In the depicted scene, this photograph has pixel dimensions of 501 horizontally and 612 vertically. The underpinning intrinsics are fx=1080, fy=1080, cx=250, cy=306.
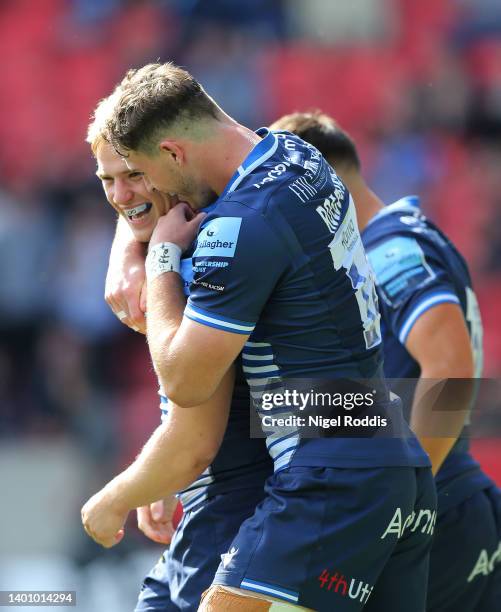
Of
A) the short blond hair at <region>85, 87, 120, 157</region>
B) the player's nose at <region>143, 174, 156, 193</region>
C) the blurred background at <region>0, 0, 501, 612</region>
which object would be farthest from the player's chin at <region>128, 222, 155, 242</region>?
the blurred background at <region>0, 0, 501, 612</region>

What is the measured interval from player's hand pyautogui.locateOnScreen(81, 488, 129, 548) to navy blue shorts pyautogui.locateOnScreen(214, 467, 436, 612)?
36 centimetres

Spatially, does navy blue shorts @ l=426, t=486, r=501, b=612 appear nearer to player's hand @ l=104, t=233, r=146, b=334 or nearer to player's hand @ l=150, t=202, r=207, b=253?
player's hand @ l=104, t=233, r=146, b=334

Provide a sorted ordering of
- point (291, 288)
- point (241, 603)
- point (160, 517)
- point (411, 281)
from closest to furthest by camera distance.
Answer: point (241, 603) < point (291, 288) < point (160, 517) < point (411, 281)

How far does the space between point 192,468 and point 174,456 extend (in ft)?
0.22

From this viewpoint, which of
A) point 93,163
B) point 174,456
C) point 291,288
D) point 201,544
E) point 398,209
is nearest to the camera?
point 291,288

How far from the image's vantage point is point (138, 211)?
135 inches

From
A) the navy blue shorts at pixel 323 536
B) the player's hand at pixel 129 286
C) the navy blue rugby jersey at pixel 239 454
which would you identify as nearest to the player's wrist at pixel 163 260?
the player's hand at pixel 129 286

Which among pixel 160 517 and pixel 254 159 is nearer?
pixel 254 159

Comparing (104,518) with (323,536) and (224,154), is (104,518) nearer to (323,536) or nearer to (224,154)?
(323,536)

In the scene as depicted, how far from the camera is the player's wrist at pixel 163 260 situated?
9.93 feet

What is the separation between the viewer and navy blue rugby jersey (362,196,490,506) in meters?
3.80

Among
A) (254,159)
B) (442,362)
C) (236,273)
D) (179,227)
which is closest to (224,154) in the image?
(254,159)

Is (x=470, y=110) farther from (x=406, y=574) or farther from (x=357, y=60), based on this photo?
(x=406, y=574)

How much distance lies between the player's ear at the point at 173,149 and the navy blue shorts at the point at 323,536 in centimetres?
92
